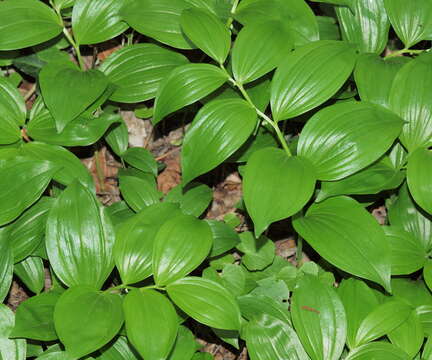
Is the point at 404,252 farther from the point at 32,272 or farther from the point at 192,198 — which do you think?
the point at 32,272

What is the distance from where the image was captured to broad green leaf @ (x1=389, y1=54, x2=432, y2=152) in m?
2.88

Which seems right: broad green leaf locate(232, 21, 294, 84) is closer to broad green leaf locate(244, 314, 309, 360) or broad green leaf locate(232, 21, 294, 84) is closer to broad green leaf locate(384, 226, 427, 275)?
broad green leaf locate(384, 226, 427, 275)

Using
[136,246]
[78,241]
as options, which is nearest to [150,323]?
[136,246]

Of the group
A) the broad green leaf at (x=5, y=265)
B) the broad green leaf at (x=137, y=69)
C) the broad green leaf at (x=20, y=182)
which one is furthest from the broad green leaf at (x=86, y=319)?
the broad green leaf at (x=137, y=69)

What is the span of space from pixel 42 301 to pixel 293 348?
116cm

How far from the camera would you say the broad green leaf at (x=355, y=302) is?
8.79 feet

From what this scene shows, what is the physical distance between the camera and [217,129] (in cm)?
276

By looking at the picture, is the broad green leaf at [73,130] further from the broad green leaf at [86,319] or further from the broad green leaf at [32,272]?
the broad green leaf at [86,319]

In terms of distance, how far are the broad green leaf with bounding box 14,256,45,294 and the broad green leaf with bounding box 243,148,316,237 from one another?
3.81 feet

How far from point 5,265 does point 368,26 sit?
2263 mm

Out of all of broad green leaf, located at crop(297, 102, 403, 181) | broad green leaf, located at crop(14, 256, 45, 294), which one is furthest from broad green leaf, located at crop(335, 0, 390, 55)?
broad green leaf, located at crop(14, 256, 45, 294)

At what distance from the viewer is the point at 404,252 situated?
2.88m

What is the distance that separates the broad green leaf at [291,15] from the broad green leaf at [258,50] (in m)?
0.20

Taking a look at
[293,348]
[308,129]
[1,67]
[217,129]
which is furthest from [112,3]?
[293,348]
